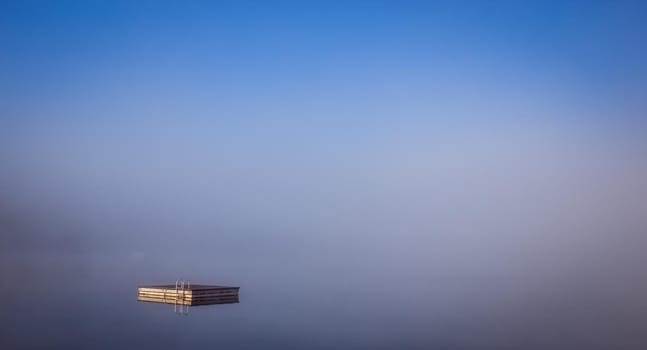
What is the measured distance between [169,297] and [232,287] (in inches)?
58.4

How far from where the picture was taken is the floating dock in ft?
52.4

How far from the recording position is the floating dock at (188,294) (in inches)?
629

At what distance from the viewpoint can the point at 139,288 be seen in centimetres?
1703

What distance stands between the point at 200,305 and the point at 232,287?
1023 mm

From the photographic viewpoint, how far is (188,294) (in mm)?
15969

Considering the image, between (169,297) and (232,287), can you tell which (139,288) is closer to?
(169,297)

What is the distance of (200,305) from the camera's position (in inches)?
633

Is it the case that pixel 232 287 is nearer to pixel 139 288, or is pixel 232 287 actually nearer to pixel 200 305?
pixel 200 305

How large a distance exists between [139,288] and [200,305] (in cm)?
191

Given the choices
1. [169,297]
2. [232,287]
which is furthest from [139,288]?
[232,287]

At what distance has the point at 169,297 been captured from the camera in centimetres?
1636

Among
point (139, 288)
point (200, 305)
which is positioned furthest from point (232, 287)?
point (139, 288)

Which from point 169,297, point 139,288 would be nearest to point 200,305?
point 169,297

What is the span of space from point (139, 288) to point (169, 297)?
43.5 inches
